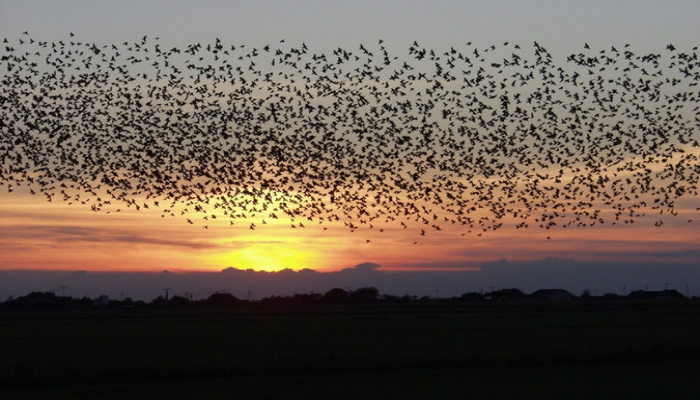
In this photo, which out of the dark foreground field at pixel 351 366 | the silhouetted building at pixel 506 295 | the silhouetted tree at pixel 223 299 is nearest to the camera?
the dark foreground field at pixel 351 366

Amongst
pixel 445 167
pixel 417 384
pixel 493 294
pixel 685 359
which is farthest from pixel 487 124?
pixel 493 294

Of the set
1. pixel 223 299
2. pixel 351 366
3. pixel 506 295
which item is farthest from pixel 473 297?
pixel 351 366

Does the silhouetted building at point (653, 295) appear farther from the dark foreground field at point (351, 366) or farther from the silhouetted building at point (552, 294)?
the dark foreground field at point (351, 366)

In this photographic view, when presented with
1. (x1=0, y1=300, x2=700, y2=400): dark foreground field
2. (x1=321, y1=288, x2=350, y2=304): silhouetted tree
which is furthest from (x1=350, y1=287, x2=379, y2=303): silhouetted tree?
(x1=0, y1=300, x2=700, y2=400): dark foreground field

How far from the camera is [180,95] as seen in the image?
2742 centimetres

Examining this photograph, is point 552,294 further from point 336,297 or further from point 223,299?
point 223,299

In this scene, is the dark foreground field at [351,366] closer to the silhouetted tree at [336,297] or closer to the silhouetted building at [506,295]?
the silhouetted tree at [336,297]

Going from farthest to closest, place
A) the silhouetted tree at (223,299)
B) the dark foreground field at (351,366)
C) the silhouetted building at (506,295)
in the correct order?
the silhouetted building at (506,295) → the silhouetted tree at (223,299) → the dark foreground field at (351,366)

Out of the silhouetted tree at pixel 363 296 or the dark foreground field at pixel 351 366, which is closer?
the dark foreground field at pixel 351 366

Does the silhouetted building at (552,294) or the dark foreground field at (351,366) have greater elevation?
the silhouetted building at (552,294)

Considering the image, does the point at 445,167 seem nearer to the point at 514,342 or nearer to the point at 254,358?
the point at 254,358

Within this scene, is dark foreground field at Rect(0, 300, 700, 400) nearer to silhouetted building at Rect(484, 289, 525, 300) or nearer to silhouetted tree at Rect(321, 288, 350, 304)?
silhouetted tree at Rect(321, 288, 350, 304)

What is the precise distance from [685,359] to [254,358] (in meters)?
17.6

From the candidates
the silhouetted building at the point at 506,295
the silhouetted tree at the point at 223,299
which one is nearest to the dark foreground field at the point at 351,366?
the silhouetted tree at the point at 223,299
